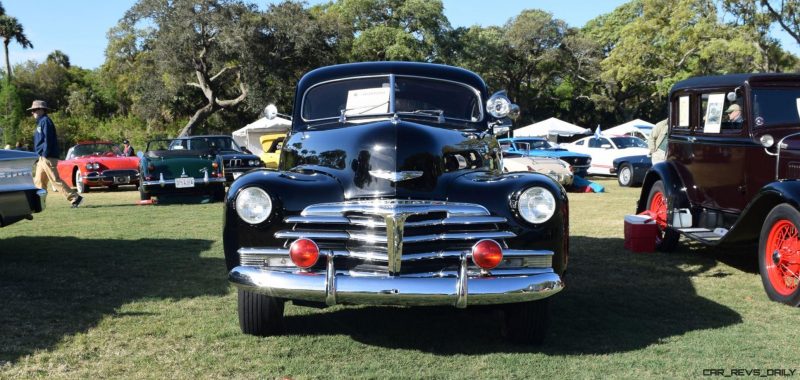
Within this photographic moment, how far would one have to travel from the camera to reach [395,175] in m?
4.07

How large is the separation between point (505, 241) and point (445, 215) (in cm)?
36

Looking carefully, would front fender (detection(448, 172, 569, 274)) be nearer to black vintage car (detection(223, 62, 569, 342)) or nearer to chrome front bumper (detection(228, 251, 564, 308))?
black vintage car (detection(223, 62, 569, 342))

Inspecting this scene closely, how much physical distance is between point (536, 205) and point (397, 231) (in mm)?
833

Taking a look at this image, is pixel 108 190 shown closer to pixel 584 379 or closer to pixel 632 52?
pixel 584 379

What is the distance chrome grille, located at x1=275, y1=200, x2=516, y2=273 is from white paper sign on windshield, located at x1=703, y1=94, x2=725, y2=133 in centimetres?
391

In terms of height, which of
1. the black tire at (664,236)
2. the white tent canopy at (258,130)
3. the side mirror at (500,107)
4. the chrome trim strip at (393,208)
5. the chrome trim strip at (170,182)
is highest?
the white tent canopy at (258,130)

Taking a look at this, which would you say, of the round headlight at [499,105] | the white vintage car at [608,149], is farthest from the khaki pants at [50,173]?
the white vintage car at [608,149]

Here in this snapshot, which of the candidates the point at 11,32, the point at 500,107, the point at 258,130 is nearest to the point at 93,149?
the point at 258,130

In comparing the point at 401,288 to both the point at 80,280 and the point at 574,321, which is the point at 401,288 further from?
the point at 80,280

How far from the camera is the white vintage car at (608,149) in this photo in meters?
21.7

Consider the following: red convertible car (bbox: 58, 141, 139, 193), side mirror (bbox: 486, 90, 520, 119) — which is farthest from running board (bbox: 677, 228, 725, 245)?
red convertible car (bbox: 58, 141, 139, 193)

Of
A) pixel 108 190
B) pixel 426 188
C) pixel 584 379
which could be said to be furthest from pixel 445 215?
pixel 108 190

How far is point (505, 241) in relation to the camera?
3.88 m

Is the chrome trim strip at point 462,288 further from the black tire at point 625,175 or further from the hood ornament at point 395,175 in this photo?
the black tire at point 625,175
